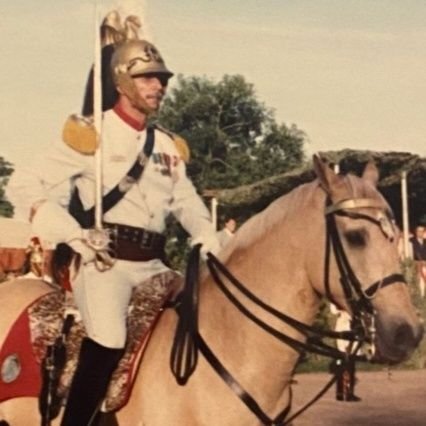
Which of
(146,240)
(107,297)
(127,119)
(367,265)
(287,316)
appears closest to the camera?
(367,265)

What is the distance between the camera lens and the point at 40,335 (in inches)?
328

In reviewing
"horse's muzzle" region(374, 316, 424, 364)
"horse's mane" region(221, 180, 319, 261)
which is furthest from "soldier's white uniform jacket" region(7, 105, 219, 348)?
"horse's muzzle" region(374, 316, 424, 364)

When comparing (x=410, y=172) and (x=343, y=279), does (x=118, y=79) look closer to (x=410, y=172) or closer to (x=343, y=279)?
(x=343, y=279)

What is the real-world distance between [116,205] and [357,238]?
5.43 feet

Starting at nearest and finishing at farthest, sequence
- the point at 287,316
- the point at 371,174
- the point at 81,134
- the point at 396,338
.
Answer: the point at 396,338 < the point at 287,316 < the point at 371,174 < the point at 81,134

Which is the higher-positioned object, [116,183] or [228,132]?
[228,132]

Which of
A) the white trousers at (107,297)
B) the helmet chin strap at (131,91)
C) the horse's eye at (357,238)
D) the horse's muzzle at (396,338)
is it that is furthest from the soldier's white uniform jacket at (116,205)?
the horse's muzzle at (396,338)

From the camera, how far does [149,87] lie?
7.95 m

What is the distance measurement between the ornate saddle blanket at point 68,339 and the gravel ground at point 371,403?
27.7ft

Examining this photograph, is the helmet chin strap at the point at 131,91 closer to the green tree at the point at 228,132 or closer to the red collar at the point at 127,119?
the red collar at the point at 127,119

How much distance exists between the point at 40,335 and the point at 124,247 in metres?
0.86

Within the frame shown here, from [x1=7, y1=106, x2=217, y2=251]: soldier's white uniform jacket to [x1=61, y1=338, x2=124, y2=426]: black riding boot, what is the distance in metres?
0.64

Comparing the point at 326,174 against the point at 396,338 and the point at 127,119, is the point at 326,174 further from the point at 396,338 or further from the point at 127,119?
the point at 127,119

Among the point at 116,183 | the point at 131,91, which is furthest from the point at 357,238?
the point at 131,91
